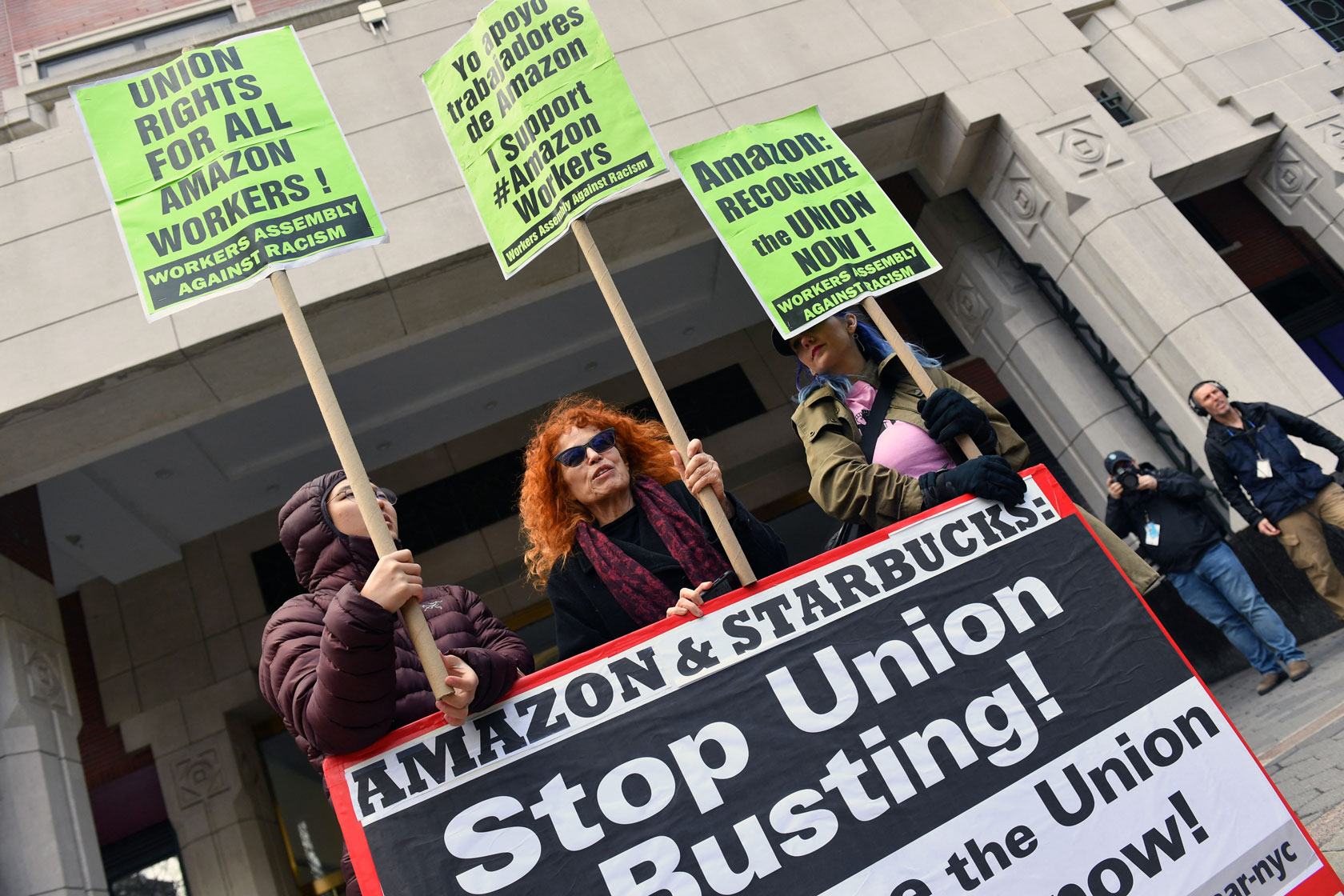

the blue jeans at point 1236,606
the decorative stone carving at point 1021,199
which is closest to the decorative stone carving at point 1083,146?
the decorative stone carving at point 1021,199

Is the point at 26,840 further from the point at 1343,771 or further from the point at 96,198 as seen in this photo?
the point at 1343,771

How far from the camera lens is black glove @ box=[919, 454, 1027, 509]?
2816 mm

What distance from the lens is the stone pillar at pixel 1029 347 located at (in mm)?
7922

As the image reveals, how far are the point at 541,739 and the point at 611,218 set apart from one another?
5.61 m

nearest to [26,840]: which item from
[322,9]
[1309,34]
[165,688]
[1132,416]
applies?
[165,688]

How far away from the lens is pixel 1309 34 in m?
8.63

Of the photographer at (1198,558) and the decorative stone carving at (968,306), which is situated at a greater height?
the decorative stone carving at (968,306)

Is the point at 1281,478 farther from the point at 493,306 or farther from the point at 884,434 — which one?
the point at 493,306

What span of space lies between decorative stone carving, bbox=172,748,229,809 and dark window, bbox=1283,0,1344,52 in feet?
52.9

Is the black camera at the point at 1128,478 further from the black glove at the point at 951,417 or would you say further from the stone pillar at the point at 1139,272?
the black glove at the point at 951,417

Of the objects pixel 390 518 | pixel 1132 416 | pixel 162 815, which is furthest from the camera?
pixel 162 815

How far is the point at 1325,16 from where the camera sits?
405 inches

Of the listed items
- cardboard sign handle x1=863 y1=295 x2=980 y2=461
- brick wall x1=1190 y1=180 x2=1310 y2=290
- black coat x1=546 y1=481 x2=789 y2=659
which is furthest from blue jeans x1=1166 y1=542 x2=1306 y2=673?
brick wall x1=1190 y1=180 x2=1310 y2=290

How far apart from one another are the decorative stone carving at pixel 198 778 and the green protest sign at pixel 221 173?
817 cm
